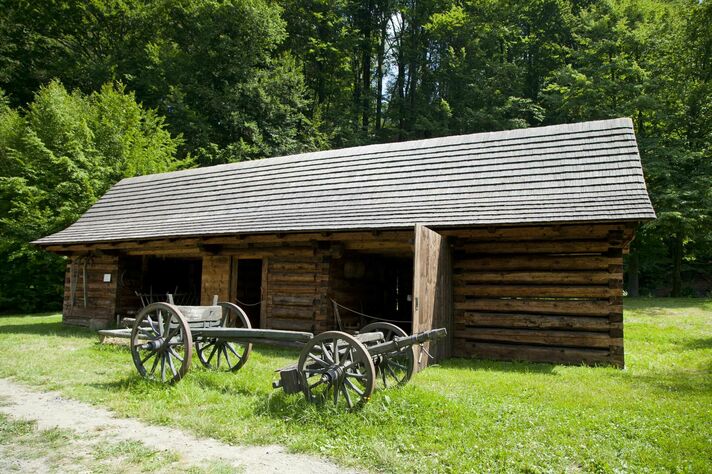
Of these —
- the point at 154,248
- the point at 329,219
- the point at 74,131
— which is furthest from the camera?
the point at 74,131

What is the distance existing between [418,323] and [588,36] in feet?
78.1

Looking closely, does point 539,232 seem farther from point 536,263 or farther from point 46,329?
point 46,329

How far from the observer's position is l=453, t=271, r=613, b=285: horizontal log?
906 centimetres

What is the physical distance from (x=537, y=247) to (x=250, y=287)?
27.5ft

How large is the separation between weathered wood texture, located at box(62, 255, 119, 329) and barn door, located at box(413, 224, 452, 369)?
971 cm

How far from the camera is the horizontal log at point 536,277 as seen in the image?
9062mm

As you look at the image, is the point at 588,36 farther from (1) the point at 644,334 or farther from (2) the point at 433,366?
(2) the point at 433,366

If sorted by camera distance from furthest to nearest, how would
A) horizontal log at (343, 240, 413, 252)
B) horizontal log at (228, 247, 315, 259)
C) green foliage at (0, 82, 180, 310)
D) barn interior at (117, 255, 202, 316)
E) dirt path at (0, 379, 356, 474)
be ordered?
green foliage at (0, 82, 180, 310) < barn interior at (117, 255, 202, 316) < horizontal log at (228, 247, 315, 259) < horizontal log at (343, 240, 413, 252) < dirt path at (0, 379, 356, 474)

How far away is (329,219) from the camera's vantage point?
10906mm

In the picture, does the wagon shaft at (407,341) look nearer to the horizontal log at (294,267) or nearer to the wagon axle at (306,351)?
the wagon axle at (306,351)

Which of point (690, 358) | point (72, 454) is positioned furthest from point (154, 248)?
point (690, 358)

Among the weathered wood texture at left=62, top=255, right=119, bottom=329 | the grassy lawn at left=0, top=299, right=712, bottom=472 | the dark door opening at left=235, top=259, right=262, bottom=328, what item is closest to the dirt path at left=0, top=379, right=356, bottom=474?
the grassy lawn at left=0, top=299, right=712, bottom=472

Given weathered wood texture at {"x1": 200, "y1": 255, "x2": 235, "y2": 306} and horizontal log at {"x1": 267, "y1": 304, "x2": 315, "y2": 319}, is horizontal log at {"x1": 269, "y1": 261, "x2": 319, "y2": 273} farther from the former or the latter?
weathered wood texture at {"x1": 200, "y1": 255, "x2": 235, "y2": 306}

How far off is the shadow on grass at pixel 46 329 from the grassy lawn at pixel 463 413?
3.50 metres
